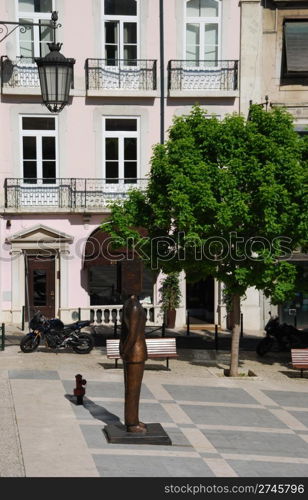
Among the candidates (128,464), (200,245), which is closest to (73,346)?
(200,245)

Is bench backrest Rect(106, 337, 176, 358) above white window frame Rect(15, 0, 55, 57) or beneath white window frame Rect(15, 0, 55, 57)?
beneath

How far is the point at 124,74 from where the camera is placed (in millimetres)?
27688

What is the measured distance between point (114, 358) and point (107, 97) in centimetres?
999

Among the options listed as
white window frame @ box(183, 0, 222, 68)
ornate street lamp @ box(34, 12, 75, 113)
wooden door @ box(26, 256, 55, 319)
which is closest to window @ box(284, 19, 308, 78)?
white window frame @ box(183, 0, 222, 68)

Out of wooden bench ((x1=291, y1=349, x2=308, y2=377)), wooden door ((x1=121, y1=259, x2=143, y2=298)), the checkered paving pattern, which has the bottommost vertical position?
the checkered paving pattern

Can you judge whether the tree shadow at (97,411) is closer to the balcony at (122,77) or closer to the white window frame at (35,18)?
the balcony at (122,77)

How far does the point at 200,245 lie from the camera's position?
19641 millimetres

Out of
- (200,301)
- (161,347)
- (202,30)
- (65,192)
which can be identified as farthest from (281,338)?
(202,30)

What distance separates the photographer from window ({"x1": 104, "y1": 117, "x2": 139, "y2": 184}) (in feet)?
91.8

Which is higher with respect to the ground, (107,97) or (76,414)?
(107,97)

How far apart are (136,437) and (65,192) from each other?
14902 millimetres

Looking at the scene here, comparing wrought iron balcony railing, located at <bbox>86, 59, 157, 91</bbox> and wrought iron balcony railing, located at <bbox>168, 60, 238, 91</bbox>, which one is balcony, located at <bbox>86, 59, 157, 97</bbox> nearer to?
wrought iron balcony railing, located at <bbox>86, 59, 157, 91</bbox>

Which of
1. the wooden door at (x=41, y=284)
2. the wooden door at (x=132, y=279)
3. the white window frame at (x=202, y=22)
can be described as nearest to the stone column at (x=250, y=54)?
the white window frame at (x=202, y=22)

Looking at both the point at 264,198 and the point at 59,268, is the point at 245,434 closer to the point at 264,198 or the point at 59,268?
the point at 264,198
